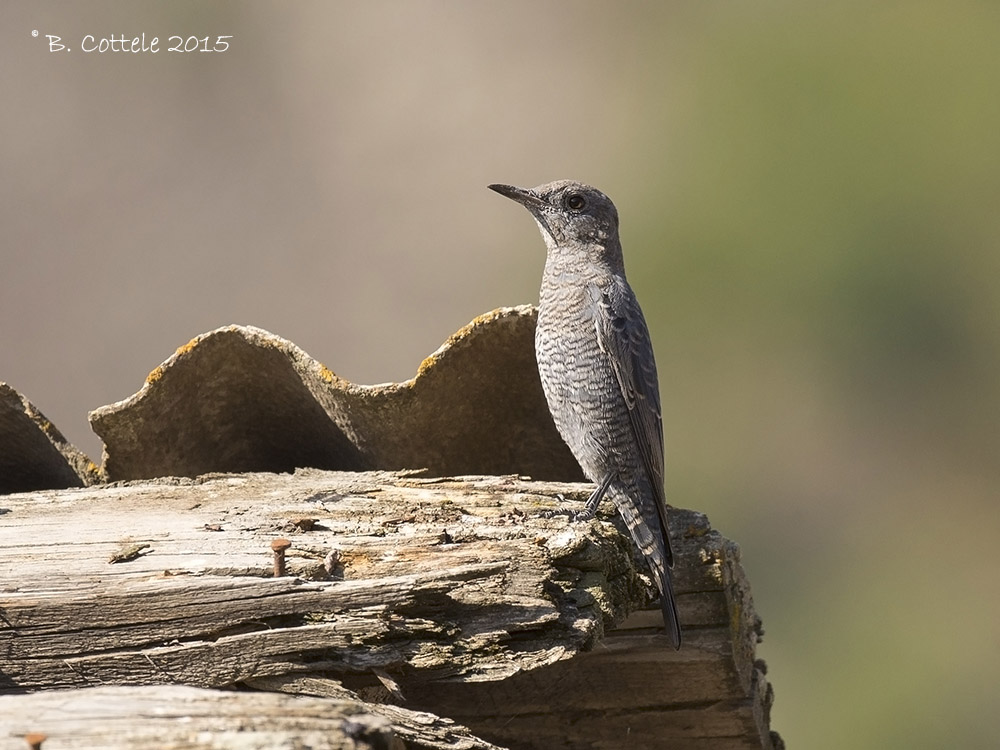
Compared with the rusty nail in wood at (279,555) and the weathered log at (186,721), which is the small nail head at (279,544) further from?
the weathered log at (186,721)

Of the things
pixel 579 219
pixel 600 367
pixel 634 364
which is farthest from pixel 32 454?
pixel 579 219

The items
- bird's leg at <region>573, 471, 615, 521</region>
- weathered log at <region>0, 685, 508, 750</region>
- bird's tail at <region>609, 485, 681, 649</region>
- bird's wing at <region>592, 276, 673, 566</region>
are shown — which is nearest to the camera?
weathered log at <region>0, 685, 508, 750</region>

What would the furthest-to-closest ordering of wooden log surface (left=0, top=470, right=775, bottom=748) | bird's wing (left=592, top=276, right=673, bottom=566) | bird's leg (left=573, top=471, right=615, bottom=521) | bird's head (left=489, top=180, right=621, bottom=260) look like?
bird's head (left=489, top=180, right=621, bottom=260)
bird's wing (left=592, top=276, right=673, bottom=566)
bird's leg (left=573, top=471, right=615, bottom=521)
wooden log surface (left=0, top=470, right=775, bottom=748)

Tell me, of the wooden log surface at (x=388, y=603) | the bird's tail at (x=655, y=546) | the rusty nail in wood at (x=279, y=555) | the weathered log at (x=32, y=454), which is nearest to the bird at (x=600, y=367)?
the bird's tail at (x=655, y=546)

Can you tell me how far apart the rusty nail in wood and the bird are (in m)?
0.89

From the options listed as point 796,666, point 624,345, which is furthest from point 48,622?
point 796,666

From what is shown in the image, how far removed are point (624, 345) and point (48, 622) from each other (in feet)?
7.20

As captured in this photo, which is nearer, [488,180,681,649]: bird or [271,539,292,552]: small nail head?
[271,539,292,552]: small nail head

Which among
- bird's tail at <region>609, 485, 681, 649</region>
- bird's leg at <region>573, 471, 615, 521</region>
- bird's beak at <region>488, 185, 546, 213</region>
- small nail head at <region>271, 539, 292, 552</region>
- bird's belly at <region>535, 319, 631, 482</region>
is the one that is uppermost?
bird's beak at <region>488, 185, 546, 213</region>

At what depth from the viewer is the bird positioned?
339 centimetres

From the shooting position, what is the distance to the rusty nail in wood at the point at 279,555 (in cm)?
232

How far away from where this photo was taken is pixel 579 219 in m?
4.36

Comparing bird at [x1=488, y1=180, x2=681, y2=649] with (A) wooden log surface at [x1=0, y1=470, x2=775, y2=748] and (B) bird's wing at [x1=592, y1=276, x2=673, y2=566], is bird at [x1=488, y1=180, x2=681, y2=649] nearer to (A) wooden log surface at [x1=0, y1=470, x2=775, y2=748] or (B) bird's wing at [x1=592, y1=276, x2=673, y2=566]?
(B) bird's wing at [x1=592, y1=276, x2=673, y2=566]

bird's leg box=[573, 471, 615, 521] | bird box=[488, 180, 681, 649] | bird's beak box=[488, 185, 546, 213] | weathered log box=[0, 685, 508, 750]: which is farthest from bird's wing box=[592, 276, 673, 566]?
weathered log box=[0, 685, 508, 750]
